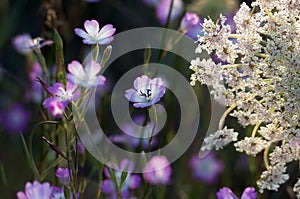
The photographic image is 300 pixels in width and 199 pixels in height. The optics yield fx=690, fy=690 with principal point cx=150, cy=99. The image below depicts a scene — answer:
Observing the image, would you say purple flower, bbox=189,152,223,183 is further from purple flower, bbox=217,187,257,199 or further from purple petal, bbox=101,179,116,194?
purple flower, bbox=217,187,257,199

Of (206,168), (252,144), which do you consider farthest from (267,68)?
(206,168)

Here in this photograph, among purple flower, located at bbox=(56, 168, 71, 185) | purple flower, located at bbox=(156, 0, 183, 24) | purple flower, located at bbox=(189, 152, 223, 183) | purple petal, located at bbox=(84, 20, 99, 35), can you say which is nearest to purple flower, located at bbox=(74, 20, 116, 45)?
purple petal, located at bbox=(84, 20, 99, 35)

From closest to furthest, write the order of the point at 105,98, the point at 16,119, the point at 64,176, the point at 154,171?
the point at 64,176, the point at 154,171, the point at 105,98, the point at 16,119

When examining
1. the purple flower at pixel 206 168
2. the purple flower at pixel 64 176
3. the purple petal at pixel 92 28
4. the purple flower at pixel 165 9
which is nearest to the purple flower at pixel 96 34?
the purple petal at pixel 92 28

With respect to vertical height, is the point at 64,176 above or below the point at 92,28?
below

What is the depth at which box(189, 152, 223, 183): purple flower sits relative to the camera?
3.58 feet

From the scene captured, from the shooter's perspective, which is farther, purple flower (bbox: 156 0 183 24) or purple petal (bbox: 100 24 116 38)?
purple flower (bbox: 156 0 183 24)

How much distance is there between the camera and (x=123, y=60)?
1400 millimetres

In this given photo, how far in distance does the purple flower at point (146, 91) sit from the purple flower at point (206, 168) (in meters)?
0.48

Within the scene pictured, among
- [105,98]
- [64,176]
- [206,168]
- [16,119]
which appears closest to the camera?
[64,176]

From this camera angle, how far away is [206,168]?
109 cm

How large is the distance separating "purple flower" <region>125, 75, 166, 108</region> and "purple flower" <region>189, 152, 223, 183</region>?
0.48 metres

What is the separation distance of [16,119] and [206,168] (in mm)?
362

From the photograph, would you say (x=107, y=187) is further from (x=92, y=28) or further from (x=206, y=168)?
(x=206, y=168)
